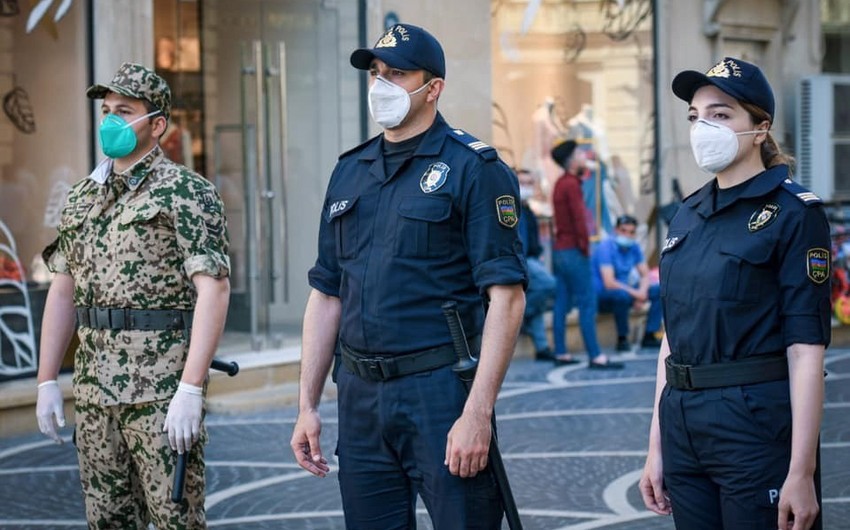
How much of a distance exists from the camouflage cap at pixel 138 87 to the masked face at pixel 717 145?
6.10 feet

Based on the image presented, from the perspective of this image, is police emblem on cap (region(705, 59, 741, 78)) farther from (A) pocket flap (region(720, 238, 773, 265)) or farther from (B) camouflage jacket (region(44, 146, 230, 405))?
(B) camouflage jacket (region(44, 146, 230, 405))

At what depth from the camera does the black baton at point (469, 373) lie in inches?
161

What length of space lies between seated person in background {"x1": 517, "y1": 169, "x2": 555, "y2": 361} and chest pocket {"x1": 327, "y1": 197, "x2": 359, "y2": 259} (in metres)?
8.69

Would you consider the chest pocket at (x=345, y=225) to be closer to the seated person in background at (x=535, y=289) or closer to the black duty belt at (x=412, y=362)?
the black duty belt at (x=412, y=362)

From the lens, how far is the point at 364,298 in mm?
4227

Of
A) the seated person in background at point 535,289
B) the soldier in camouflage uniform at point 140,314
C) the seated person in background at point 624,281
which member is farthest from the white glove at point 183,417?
the seated person in background at point 624,281

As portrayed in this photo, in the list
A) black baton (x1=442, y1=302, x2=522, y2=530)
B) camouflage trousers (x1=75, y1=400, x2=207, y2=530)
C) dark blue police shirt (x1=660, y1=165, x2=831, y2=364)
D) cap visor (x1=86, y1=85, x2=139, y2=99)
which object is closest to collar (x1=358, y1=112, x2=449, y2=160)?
black baton (x1=442, y1=302, x2=522, y2=530)

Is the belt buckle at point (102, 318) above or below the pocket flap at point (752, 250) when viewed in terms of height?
below

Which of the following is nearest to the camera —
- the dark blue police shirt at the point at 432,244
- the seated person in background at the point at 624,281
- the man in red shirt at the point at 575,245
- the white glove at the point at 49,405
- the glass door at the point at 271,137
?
the dark blue police shirt at the point at 432,244

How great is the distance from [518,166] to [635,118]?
190 centimetres

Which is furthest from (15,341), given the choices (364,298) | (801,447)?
(801,447)

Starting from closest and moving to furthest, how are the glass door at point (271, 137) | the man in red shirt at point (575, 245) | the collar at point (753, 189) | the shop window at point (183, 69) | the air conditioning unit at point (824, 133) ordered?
the collar at point (753, 189) → the glass door at point (271, 137) → the man in red shirt at point (575, 245) → the shop window at point (183, 69) → the air conditioning unit at point (824, 133)

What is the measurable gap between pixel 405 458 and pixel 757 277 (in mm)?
1091

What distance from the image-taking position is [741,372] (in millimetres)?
3955
